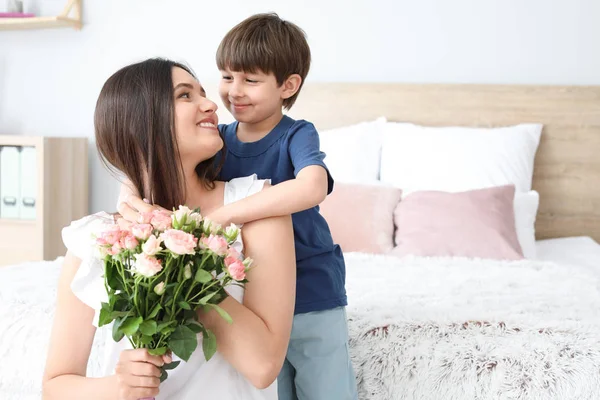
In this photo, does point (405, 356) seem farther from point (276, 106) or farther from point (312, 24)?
point (312, 24)

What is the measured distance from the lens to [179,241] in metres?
0.96

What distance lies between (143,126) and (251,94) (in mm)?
326

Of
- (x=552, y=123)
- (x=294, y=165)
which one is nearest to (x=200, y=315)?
(x=294, y=165)

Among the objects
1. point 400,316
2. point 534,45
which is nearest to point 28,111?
point 534,45

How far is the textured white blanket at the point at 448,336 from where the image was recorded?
1489 millimetres

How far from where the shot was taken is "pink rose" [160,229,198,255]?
96cm

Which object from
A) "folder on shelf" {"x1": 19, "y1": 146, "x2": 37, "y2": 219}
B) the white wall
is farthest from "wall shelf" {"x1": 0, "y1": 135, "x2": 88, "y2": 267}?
the white wall

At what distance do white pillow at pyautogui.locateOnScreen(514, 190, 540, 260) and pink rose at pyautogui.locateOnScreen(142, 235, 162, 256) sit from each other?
6.73 feet

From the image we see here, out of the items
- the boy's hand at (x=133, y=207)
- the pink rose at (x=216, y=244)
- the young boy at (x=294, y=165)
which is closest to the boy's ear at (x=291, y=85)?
the young boy at (x=294, y=165)

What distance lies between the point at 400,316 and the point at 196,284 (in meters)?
0.79

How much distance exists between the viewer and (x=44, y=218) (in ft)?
11.5

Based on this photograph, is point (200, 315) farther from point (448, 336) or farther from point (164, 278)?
point (448, 336)

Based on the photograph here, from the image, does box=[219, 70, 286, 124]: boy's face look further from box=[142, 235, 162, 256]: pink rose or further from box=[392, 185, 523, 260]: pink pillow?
box=[392, 185, 523, 260]: pink pillow

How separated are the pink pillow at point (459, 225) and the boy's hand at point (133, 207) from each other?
1472 mm
